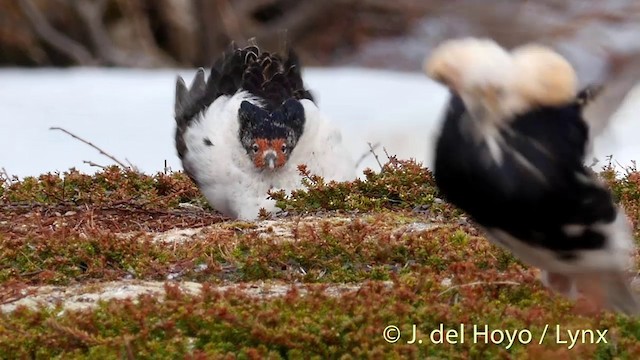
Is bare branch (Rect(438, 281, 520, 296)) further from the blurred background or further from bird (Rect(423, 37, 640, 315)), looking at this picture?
the blurred background

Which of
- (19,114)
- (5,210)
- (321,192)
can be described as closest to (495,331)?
(321,192)

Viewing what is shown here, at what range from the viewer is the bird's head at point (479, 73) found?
445 cm

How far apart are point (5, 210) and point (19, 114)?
618cm

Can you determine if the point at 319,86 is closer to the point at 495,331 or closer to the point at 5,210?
the point at 5,210

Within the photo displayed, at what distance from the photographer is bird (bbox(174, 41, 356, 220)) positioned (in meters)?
8.13

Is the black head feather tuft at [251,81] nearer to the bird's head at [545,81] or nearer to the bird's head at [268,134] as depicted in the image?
the bird's head at [268,134]

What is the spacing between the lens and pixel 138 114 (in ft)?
44.4

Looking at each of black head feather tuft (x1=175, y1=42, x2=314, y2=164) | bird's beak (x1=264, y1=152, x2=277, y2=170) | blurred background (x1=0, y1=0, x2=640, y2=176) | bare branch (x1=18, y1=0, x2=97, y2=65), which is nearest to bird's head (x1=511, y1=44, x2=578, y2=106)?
bird's beak (x1=264, y1=152, x2=277, y2=170)

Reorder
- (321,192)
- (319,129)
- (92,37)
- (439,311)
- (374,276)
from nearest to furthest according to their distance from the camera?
(439,311)
(374,276)
(321,192)
(319,129)
(92,37)

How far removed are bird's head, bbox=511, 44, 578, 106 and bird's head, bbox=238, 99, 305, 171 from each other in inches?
148

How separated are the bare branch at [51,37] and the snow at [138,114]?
0.59 m

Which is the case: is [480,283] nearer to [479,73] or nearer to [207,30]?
[479,73]

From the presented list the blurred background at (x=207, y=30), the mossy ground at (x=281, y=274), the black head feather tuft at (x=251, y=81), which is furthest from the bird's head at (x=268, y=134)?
the blurred background at (x=207, y=30)

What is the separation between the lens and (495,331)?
4.81m
